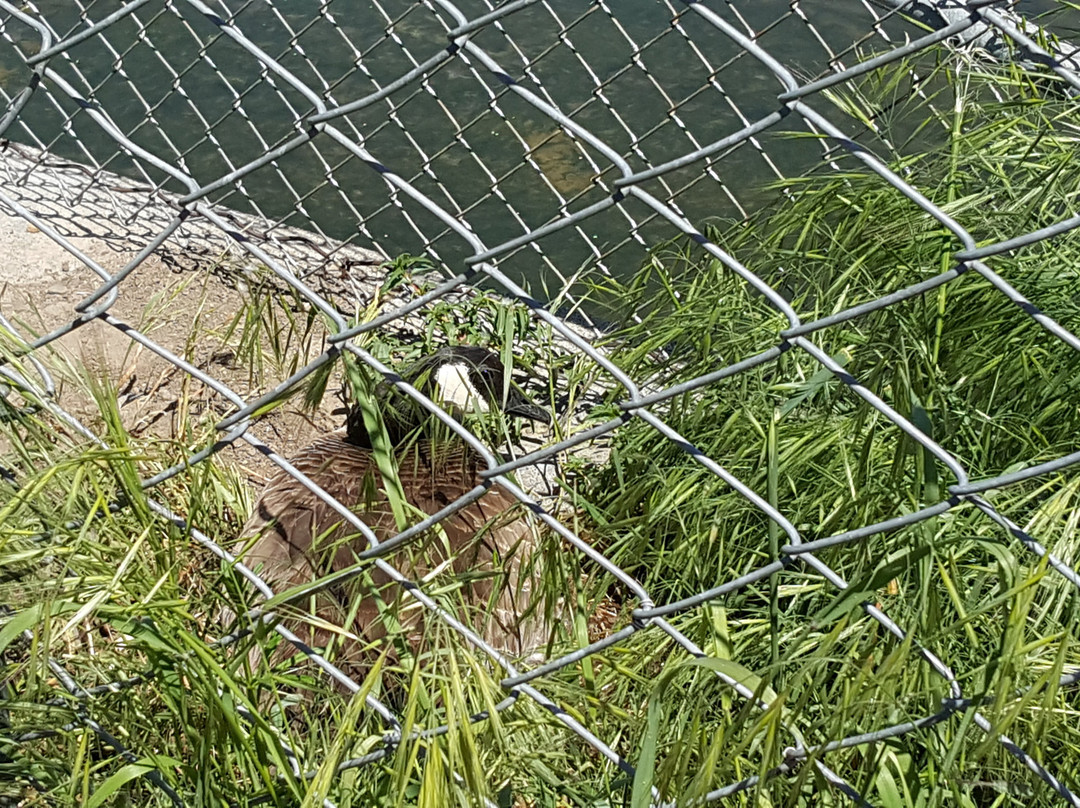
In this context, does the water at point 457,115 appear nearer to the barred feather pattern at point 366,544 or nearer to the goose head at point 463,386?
the goose head at point 463,386

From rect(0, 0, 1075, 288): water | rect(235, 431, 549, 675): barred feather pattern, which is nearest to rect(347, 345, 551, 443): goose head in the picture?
rect(235, 431, 549, 675): barred feather pattern

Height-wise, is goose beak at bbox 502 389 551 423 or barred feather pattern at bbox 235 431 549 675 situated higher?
barred feather pattern at bbox 235 431 549 675

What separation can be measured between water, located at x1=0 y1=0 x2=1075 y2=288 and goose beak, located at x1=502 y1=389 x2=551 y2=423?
34.9 inches

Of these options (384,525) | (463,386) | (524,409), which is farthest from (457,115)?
(384,525)

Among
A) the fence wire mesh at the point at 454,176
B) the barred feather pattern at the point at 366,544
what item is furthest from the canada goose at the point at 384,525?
the fence wire mesh at the point at 454,176

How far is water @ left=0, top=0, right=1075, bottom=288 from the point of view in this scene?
4457 mm

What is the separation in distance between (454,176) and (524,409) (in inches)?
74.4

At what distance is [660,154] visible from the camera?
4.76m

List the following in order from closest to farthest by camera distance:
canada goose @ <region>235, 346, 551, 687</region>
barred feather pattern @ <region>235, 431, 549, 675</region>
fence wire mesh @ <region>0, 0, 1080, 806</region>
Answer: fence wire mesh @ <region>0, 0, 1080, 806</region>, barred feather pattern @ <region>235, 431, 549, 675</region>, canada goose @ <region>235, 346, 551, 687</region>

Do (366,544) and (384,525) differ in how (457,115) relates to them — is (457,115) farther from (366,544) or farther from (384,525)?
(366,544)

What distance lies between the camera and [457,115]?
5.11 metres

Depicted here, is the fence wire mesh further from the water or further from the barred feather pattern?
the barred feather pattern

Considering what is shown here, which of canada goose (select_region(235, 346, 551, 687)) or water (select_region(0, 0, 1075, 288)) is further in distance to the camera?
water (select_region(0, 0, 1075, 288))

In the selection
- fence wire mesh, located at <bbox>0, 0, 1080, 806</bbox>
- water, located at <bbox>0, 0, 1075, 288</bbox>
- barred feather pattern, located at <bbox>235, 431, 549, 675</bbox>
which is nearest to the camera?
fence wire mesh, located at <bbox>0, 0, 1080, 806</bbox>
